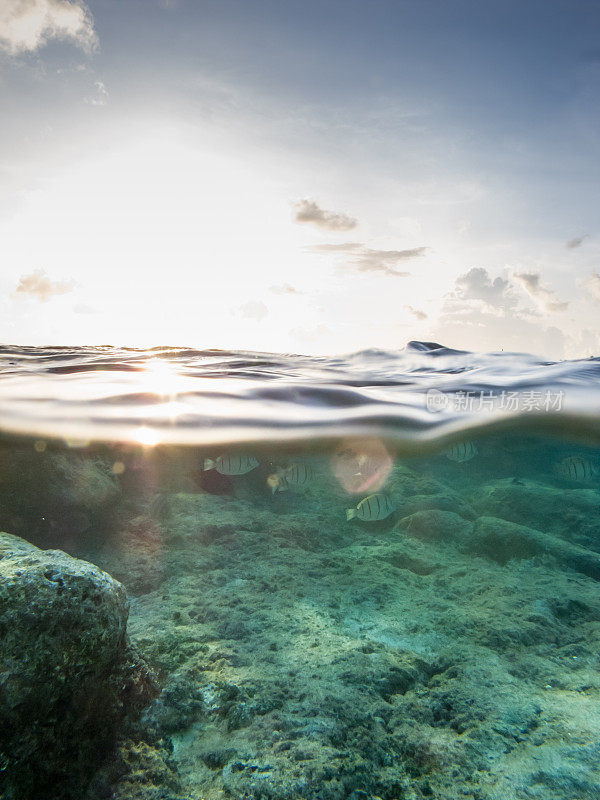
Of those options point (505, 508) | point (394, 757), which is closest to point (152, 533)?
point (394, 757)

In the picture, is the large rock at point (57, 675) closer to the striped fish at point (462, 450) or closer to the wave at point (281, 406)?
the wave at point (281, 406)

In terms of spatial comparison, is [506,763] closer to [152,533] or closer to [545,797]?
[545,797]

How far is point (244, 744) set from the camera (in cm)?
326

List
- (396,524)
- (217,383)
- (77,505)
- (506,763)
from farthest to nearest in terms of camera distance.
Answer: (396,524) < (217,383) < (77,505) < (506,763)

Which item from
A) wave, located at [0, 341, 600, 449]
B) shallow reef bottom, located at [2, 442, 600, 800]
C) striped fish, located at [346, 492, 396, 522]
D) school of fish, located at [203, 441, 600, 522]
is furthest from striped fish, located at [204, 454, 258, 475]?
striped fish, located at [346, 492, 396, 522]

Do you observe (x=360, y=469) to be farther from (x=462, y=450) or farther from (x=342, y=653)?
(x=342, y=653)

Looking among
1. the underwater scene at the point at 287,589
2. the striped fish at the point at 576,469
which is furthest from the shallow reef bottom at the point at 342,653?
the striped fish at the point at 576,469

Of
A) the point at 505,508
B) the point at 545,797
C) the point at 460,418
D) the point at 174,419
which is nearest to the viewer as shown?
the point at 545,797

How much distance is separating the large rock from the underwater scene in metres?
0.01

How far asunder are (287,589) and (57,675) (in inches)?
138

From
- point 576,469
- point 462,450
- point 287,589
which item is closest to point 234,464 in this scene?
point 287,589

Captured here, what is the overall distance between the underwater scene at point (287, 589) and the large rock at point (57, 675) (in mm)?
13

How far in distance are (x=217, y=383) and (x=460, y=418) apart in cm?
445

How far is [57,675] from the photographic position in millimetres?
2855
